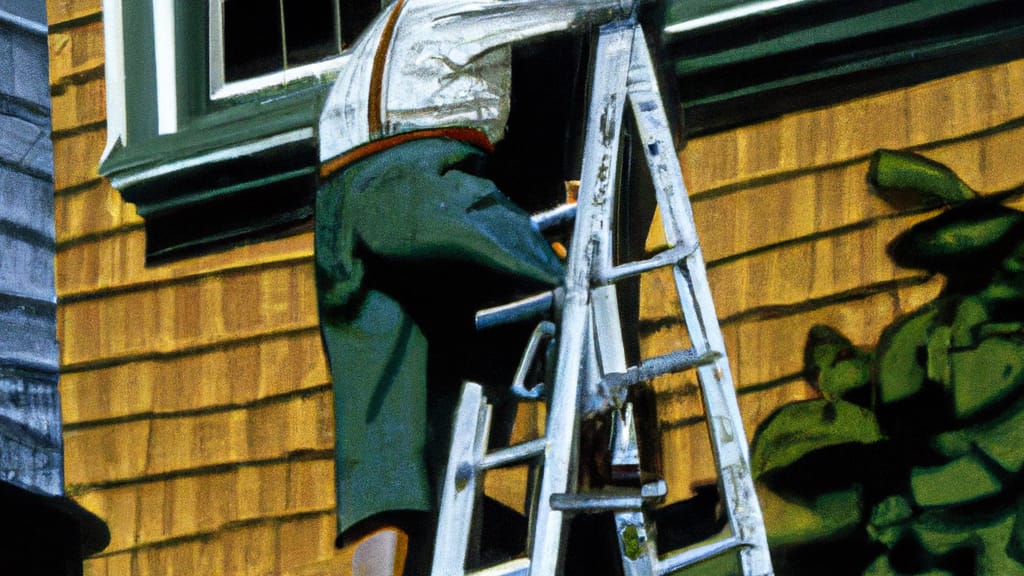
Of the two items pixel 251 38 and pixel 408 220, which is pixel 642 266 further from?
pixel 251 38

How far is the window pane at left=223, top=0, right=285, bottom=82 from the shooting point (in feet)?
13.8

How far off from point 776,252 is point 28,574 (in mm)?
2468

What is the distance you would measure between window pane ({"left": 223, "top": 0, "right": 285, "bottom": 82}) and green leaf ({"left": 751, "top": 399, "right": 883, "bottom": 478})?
183cm

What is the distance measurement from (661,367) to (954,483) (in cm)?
64

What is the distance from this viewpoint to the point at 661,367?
3.01m

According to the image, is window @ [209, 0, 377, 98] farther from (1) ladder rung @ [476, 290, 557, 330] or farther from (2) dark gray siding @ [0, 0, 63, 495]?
(1) ladder rung @ [476, 290, 557, 330]

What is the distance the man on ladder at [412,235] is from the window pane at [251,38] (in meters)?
0.63

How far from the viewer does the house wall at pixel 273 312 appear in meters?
3.21

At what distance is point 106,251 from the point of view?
4328 mm

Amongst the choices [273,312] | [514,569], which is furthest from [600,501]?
[273,312]

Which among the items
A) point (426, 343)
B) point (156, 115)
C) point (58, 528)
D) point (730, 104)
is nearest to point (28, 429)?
point (58, 528)

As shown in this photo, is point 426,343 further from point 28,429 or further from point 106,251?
point 28,429

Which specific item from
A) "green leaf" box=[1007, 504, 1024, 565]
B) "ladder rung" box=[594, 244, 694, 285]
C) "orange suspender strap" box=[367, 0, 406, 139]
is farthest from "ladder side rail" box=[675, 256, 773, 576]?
"orange suspender strap" box=[367, 0, 406, 139]

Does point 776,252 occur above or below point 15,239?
below
